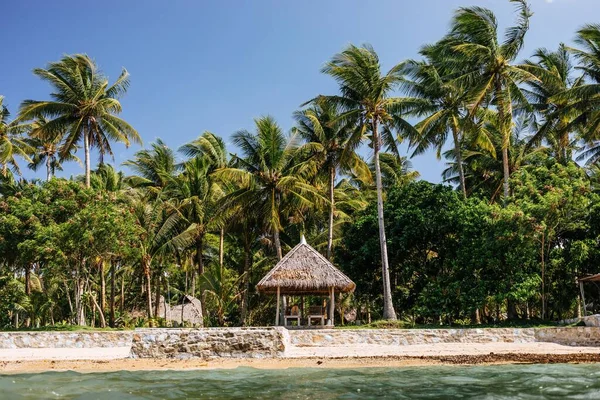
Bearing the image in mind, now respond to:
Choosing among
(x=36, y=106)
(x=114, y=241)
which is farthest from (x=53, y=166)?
(x=114, y=241)

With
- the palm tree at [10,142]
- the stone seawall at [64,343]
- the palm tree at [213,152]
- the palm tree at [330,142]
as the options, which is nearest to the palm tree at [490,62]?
the palm tree at [330,142]

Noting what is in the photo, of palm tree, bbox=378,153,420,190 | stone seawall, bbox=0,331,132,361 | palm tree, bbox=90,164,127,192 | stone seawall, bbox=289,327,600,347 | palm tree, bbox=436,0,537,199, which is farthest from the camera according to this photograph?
palm tree, bbox=378,153,420,190

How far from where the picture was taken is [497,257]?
63.6ft

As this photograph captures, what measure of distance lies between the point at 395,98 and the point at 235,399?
17.0 m

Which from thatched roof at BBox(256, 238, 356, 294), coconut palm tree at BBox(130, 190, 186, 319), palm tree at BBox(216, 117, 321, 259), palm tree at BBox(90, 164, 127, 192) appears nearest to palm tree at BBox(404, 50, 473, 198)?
palm tree at BBox(216, 117, 321, 259)

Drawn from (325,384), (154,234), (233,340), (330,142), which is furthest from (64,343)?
(330,142)

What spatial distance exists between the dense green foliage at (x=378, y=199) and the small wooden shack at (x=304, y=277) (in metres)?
2.35

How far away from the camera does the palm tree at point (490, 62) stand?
21094 mm

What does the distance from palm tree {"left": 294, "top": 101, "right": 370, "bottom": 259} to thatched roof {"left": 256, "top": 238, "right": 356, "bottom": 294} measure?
3750 mm

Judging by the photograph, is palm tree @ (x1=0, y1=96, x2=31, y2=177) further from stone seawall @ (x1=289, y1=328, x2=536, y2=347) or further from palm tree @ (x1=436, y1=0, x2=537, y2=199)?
palm tree @ (x1=436, y1=0, x2=537, y2=199)

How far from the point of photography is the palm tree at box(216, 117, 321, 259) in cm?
2252

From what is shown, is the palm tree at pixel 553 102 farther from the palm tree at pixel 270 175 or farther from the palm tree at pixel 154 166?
the palm tree at pixel 154 166

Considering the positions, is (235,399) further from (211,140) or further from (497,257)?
(211,140)

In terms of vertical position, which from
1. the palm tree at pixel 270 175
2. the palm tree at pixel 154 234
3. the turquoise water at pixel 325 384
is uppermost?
the palm tree at pixel 270 175
